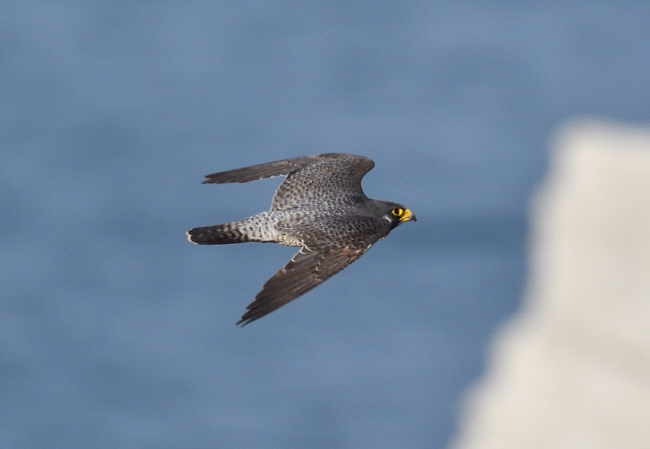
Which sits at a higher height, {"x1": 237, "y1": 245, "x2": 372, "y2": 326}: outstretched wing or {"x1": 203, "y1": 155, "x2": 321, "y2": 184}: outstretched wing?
{"x1": 203, "y1": 155, "x2": 321, "y2": 184}: outstretched wing

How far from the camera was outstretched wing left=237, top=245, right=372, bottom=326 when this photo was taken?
925cm

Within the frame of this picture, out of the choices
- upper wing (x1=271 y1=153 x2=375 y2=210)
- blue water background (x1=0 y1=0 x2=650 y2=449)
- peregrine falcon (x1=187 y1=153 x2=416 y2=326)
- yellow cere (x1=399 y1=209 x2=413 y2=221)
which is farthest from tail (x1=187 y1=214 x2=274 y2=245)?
blue water background (x1=0 y1=0 x2=650 y2=449)

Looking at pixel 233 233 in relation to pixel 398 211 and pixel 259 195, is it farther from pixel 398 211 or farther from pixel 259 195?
pixel 259 195

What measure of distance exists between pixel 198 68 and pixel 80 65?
7.05 metres

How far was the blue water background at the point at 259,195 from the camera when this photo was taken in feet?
137

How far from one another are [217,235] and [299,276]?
131 centimetres

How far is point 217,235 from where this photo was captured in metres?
10.8

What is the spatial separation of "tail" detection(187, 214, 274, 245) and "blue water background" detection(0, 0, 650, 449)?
1128 inches

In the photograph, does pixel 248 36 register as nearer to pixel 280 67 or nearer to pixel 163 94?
pixel 280 67

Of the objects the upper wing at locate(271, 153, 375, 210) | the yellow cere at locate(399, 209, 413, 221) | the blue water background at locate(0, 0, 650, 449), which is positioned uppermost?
the blue water background at locate(0, 0, 650, 449)

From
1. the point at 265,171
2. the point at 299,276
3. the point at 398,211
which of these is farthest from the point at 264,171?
the point at 299,276

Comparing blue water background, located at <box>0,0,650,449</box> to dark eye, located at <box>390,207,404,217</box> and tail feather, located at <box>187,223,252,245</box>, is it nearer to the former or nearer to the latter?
dark eye, located at <box>390,207,404,217</box>

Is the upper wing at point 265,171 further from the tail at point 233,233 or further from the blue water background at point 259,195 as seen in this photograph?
the blue water background at point 259,195

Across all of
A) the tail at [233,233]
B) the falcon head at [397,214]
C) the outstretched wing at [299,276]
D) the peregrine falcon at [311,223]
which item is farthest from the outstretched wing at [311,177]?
the outstretched wing at [299,276]
